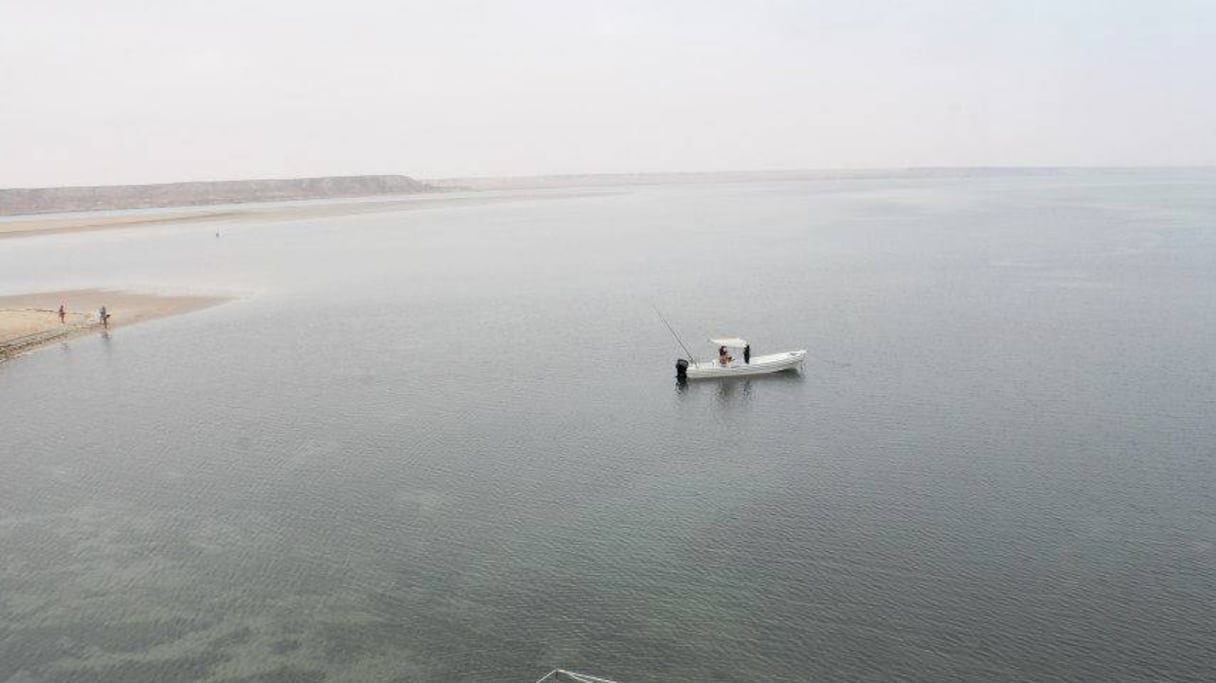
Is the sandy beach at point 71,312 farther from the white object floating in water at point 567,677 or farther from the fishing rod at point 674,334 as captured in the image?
the white object floating in water at point 567,677

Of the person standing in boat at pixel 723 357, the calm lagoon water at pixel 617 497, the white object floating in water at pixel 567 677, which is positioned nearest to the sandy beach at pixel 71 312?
the calm lagoon water at pixel 617 497

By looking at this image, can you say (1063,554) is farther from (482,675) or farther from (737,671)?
(482,675)

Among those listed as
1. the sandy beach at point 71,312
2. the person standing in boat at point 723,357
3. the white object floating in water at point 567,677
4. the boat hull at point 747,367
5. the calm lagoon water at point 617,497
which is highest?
the sandy beach at point 71,312

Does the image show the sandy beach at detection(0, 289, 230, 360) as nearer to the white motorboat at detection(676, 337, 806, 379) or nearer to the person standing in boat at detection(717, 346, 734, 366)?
the white motorboat at detection(676, 337, 806, 379)

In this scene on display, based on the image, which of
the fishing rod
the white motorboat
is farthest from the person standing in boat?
the fishing rod

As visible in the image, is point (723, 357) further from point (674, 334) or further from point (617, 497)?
point (617, 497)

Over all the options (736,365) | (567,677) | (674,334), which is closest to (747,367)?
(736,365)
